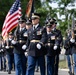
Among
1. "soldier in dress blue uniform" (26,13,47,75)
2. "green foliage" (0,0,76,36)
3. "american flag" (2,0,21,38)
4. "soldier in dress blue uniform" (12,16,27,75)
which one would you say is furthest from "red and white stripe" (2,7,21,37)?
"green foliage" (0,0,76,36)

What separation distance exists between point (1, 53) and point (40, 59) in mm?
8825

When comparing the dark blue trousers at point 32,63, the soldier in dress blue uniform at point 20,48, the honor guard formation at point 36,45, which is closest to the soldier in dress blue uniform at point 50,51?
the honor guard formation at point 36,45

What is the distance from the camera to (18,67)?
1059 centimetres

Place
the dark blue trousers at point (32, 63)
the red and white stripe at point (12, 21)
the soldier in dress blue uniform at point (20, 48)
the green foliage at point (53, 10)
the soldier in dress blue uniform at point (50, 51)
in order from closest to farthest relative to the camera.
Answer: the dark blue trousers at point (32, 63) → the soldier in dress blue uniform at point (20, 48) → the soldier in dress blue uniform at point (50, 51) → the red and white stripe at point (12, 21) → the green foliage at point (53, 10)

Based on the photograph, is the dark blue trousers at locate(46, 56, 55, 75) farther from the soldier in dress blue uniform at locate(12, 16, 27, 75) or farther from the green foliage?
the green foliage

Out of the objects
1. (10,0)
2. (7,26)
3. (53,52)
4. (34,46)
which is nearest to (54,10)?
(10,0)

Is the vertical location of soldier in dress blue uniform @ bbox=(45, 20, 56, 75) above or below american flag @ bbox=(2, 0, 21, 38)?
below

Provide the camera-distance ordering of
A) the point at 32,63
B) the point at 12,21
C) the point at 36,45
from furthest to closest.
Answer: the point at 12,21
the point at 36,45
the point at 32,63

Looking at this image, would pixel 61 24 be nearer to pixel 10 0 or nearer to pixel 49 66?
pixel 10 0

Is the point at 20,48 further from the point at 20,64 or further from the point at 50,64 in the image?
the point at 50,64

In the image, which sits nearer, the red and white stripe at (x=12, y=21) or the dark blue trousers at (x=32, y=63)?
the dark blue trousers at (x=32, y=63)

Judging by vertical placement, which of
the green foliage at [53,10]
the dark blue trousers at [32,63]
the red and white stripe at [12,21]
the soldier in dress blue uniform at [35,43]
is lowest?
the dark blue trousers at [32,63]

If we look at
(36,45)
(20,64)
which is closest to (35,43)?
(36,45)

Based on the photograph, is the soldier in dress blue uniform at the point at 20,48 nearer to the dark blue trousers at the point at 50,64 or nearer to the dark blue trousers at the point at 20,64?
the dark blue trousers at the point at 20,64
